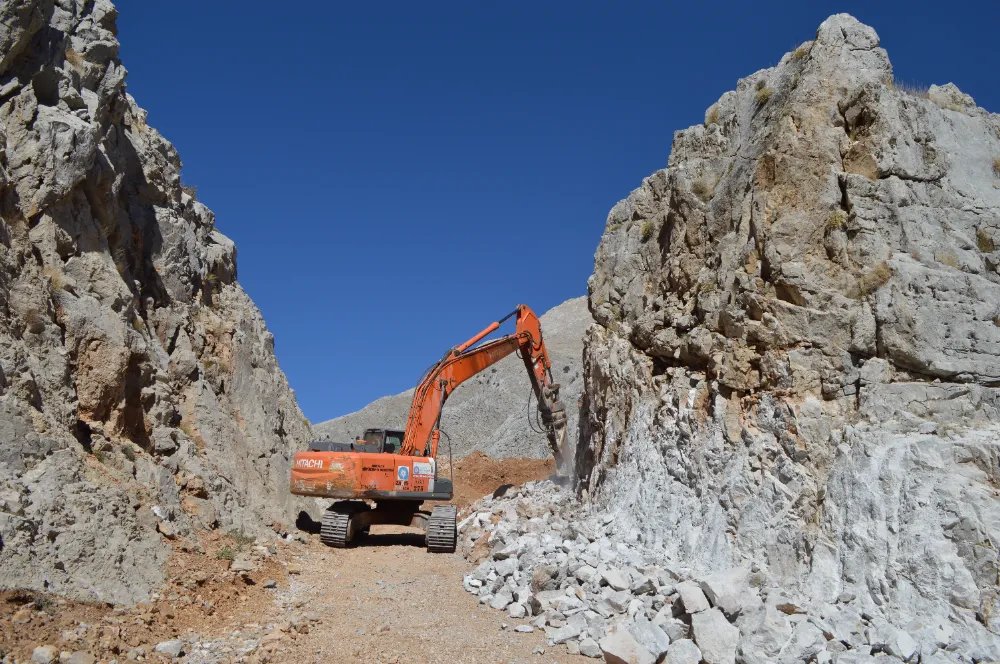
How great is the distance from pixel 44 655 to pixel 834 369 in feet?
32.3

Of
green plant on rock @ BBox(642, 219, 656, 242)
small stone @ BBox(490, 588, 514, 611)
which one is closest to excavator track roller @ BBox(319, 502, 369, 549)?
small stone @ BBox(490, 588, 514, 611)

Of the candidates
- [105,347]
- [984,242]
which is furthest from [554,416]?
[984,242]

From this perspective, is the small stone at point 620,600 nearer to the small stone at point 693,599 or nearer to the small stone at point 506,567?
Answer: the small stone at point 693,599

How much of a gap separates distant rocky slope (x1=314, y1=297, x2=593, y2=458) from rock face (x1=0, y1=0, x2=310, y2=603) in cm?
2276

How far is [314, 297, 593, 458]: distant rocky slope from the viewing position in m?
42.2

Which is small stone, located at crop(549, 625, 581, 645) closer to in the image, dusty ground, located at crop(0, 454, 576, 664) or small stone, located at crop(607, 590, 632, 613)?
dusty ground, located at crop(0, 454, 576, 664)

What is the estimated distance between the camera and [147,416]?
567 inches

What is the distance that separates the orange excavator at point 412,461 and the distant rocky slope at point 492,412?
751 inches

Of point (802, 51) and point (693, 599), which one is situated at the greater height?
point (802, 51)

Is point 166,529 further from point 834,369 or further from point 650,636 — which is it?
point 834,369

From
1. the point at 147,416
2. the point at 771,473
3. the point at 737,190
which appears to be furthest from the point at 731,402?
the point at 147,416

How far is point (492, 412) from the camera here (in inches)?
2034

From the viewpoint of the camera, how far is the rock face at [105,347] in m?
9.41

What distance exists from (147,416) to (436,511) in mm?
6347
